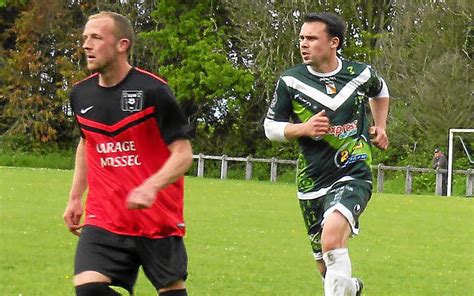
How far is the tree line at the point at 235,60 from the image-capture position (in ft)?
136

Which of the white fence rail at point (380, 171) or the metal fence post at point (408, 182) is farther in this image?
the metal fence post at point (408, 182)

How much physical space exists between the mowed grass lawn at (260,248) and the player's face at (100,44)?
14.1 feet

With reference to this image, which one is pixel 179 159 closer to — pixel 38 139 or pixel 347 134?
pixel 347 134

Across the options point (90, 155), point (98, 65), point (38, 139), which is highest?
point (98, 65)

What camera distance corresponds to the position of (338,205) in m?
8.01

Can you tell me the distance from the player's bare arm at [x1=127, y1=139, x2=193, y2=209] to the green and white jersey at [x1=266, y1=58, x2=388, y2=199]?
1974 millimetres

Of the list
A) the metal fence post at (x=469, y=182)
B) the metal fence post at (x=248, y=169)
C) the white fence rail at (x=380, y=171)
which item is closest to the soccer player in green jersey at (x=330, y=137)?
the white fence rail at (x=380, y=171)

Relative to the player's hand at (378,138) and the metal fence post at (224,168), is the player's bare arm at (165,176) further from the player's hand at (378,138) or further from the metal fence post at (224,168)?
the metal fence post at (224,168)

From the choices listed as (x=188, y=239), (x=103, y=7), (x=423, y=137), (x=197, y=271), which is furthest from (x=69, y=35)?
(x=197, y=271)

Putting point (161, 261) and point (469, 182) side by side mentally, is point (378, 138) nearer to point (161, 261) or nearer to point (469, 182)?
point (161, 261)

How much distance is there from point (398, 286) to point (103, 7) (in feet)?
136

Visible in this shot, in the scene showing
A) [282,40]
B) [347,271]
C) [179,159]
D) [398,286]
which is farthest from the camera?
[282,40]

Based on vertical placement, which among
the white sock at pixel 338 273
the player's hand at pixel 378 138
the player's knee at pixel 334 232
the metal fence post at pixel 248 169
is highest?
the player's hand at pixel 378 138

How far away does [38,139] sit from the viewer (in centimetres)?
5119
